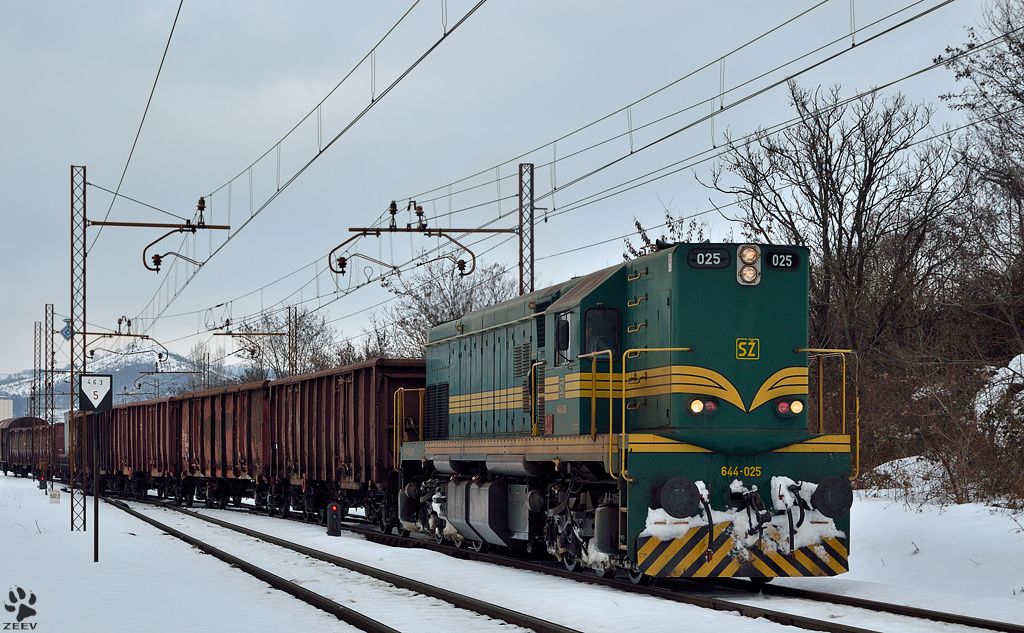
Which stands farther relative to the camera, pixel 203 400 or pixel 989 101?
pixel 203 400

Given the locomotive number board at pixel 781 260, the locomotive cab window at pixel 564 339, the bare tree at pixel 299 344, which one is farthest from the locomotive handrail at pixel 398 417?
the bare tree at pixel 299 344

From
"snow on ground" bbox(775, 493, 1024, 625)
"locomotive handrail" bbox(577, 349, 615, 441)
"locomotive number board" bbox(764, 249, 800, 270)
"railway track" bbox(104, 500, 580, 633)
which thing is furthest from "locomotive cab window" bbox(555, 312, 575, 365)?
"snow on ground" bbox(775, 493, 1024, 625)

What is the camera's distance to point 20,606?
978cm

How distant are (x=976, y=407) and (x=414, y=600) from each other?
1164 cm

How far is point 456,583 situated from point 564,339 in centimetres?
319

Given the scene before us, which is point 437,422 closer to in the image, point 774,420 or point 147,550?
point 147,550

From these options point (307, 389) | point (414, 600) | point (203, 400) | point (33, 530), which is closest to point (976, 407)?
point (414, 600)

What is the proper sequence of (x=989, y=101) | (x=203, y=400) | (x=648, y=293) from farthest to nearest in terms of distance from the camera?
(x=203, y=400) < (x=989, y=101) < (x=648, y=293)

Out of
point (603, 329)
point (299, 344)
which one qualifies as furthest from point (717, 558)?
point (299, 344)

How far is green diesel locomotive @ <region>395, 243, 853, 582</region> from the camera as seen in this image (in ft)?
A: 36.2

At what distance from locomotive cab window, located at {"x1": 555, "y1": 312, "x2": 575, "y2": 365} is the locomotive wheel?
2562mm

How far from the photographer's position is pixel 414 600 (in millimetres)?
11164

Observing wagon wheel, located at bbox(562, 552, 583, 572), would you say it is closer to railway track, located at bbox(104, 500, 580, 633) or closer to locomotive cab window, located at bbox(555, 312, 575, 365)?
railway track, located at bbox(104, 500, 580, 633)

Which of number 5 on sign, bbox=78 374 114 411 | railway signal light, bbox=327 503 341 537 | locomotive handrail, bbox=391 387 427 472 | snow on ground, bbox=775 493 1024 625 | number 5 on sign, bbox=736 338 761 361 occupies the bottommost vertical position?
railway signal light, bbox=327 503 341 537
